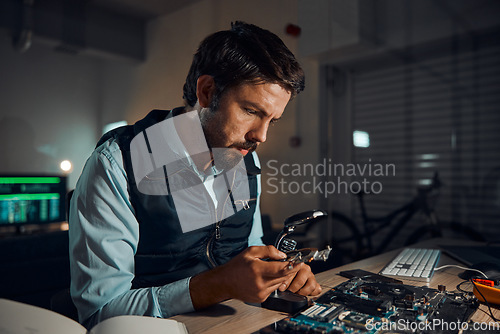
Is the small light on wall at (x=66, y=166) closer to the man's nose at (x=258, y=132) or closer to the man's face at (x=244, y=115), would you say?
the man's face at (x=244, y=115)

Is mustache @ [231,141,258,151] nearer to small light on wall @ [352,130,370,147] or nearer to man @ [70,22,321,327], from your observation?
man @ [70,22,321,327]

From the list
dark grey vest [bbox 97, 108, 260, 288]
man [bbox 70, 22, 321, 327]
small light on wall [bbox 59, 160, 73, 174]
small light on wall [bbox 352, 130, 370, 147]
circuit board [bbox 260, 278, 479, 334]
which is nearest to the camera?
circuit board [bbox 260, 278, 479, 334]

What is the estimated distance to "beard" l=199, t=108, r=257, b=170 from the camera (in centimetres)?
92

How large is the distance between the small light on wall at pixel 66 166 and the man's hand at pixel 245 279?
85cm

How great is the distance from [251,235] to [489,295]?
0.68 m

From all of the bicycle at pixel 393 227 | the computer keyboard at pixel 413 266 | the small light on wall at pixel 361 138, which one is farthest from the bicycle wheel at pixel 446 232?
the computer keyboard at pixel 413 266

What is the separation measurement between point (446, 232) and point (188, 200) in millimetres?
2273

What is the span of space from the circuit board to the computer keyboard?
18 cm

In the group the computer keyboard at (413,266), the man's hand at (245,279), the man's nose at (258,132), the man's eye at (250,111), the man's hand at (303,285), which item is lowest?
the computer keyboard at (413,266)

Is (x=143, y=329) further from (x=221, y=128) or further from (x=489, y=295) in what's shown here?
(x=489, y=295)

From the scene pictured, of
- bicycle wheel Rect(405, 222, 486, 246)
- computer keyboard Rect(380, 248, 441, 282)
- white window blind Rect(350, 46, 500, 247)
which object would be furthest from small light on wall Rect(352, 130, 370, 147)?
computer keyboard Rect(380, 248, 441, 282)

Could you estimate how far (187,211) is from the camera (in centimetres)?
89

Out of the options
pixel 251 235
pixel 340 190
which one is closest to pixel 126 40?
pixel 251 235

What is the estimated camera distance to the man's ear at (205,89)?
0.91m
